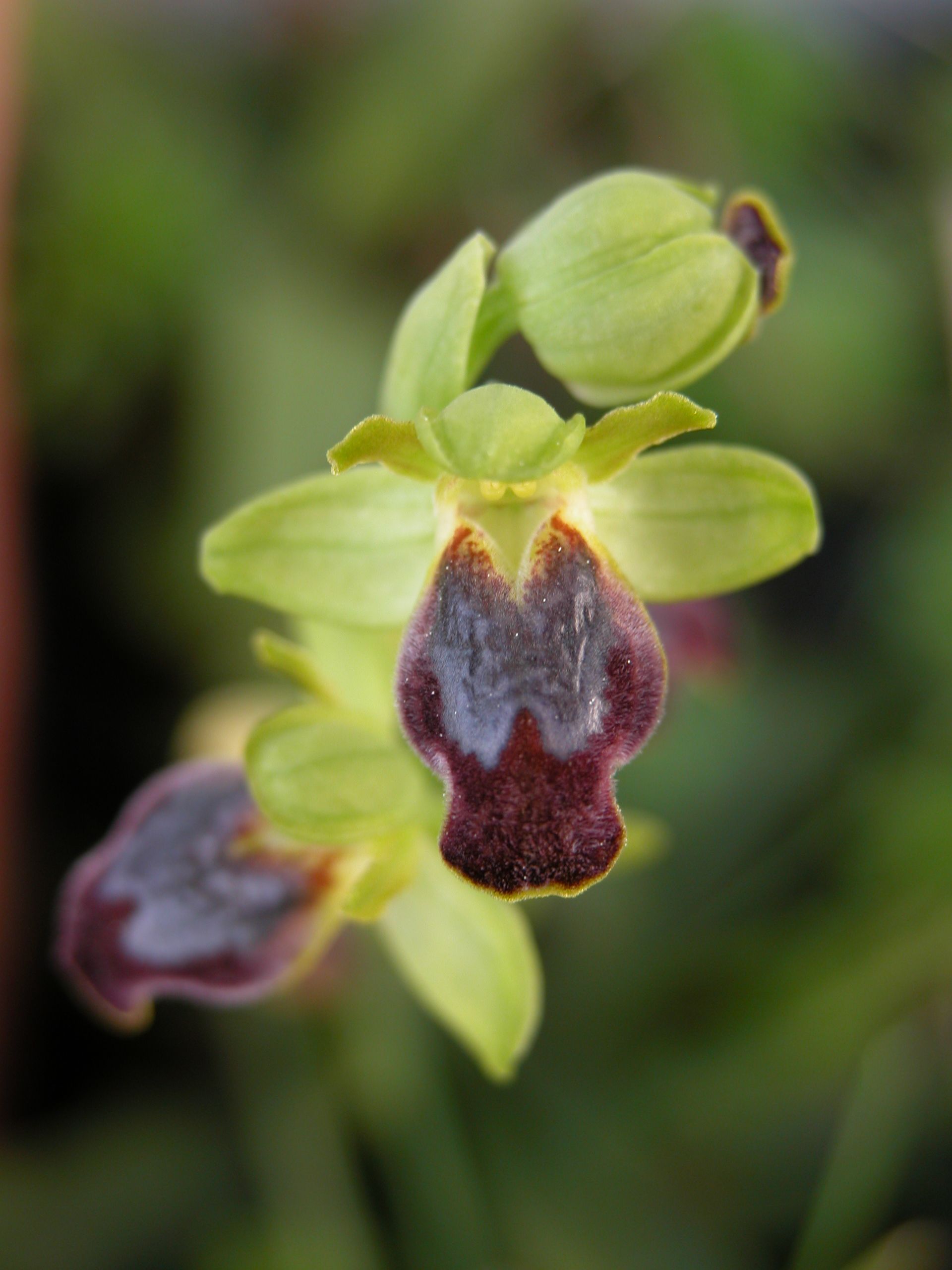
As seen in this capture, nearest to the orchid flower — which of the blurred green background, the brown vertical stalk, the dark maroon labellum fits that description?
the dark maroon labellum

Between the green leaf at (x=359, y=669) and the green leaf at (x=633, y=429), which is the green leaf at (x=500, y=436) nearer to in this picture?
the green leaf at (x=633, y=429)

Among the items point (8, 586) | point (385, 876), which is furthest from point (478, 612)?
point (8, 586)

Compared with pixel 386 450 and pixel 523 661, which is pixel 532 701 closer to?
pixel 523 661

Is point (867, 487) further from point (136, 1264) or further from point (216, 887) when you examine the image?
point (136, 1264)

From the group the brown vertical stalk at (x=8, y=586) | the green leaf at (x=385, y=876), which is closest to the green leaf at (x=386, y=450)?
the green leaf at (x=385, y=876)

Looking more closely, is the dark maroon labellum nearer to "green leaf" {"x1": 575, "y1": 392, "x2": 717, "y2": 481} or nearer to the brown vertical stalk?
"green leaf" {"x1": 575, "y1": 392, "x2": 717, "y2": 481}
